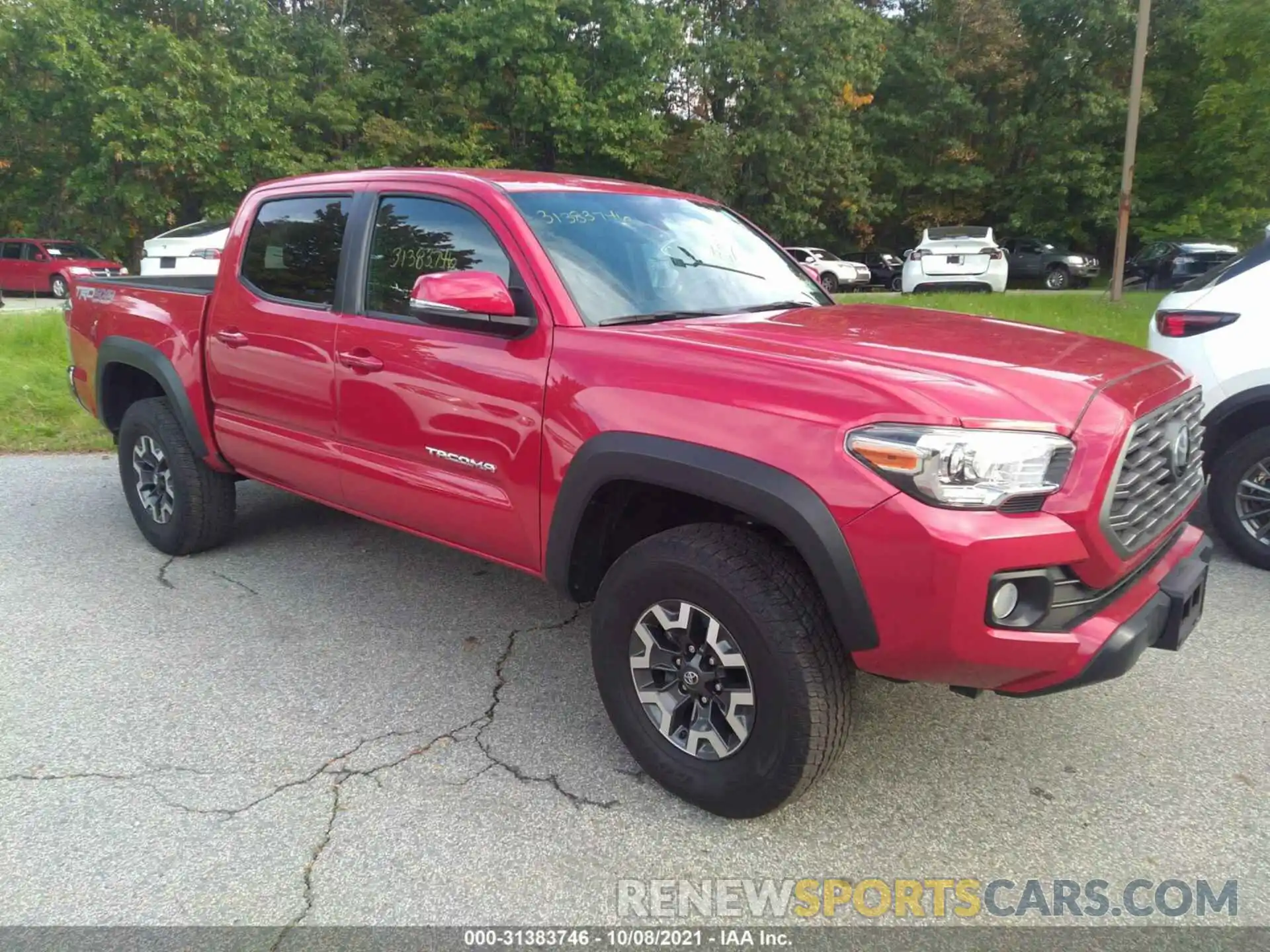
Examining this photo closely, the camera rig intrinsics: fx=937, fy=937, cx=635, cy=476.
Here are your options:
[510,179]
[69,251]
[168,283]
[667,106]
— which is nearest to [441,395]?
[510,179]

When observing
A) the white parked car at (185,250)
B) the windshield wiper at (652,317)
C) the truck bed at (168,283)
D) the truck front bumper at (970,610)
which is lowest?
the truck front bumper at (970,610)

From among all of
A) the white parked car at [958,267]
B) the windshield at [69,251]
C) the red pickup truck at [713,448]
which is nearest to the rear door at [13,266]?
the windshield at [69,251]

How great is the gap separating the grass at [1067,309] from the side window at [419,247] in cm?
724

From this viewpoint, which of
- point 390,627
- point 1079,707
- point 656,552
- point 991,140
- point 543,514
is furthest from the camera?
point 991,140

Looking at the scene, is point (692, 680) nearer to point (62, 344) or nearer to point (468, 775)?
point (468, 775)

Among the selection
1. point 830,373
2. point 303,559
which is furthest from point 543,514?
point 303,559

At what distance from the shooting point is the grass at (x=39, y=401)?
7773 mm

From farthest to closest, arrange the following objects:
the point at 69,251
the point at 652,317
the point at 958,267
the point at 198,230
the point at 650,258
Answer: the point at 69,251
the point at 958,267
the point at 198,230
the point at 650,258
the point at 652,317

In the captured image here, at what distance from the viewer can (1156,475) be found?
273 centimetres

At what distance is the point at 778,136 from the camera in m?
28.5

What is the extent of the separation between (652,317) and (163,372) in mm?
2807

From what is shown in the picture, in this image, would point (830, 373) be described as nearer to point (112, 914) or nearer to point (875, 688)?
point (875, 688)

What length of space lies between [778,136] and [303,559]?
26.6m

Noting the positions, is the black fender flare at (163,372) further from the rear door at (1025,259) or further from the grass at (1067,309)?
the rear door at (1025,259)
